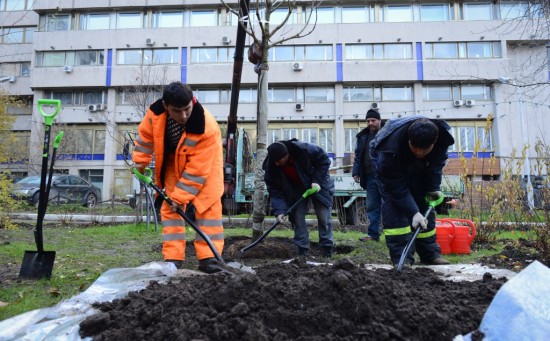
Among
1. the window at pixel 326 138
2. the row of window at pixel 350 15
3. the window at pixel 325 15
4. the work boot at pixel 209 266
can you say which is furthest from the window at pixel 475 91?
the work boot at pixel 209 266

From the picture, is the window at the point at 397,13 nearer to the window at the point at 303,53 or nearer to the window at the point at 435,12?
the window at the point at 435,12

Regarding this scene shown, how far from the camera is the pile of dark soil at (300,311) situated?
1750 mm

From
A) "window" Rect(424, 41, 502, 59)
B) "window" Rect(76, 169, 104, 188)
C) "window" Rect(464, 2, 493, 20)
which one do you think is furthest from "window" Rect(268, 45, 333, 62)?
"window" Rect(76, 169, 104, 188)

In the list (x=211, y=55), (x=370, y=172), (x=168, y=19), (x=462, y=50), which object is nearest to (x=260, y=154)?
(x=370, y=172)

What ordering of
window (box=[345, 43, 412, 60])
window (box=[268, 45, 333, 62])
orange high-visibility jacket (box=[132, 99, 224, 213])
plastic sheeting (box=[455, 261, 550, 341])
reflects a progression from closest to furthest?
1. plastic sheeting (box=[455, 261, 550, 341])
2. orange high-visibility jacket (box=[132, 99, 224, 213])
3. window (box=[345, 43, 412, 60])
4. window (box=[268, 45, 333, 62])

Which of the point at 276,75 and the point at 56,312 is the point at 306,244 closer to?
the point at 56,312

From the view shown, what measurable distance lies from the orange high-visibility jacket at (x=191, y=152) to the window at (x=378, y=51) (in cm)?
2361

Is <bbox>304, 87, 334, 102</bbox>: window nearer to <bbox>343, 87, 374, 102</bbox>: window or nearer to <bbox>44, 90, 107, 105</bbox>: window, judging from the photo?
<bbox>343, 87, 374, 102</bbox>: window

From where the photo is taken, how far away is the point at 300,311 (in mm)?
1883

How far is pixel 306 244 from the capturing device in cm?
445

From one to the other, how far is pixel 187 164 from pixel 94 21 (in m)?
28.9

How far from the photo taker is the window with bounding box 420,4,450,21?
2569 centimetres

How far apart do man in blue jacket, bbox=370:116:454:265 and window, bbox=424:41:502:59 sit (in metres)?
24.0

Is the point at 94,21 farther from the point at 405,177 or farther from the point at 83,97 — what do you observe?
the point at 405,177
